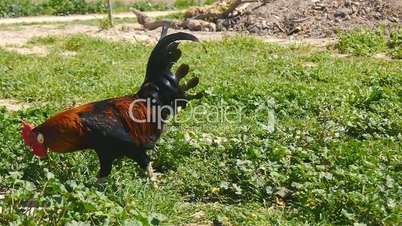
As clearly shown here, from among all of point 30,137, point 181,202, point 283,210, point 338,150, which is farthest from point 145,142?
point 338,150

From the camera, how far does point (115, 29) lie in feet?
48.9

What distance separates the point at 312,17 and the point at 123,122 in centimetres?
1045

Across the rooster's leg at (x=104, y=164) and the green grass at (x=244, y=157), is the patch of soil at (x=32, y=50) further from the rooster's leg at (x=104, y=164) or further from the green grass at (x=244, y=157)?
the rooster's leg at (x=104, y=164)

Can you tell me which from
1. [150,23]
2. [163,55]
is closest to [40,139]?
[163,55]

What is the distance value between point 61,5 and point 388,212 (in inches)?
683

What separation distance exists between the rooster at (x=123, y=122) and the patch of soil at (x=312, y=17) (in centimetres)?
919

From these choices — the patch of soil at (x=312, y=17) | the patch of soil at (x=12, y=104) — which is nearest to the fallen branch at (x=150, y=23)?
the patch of soil at (x=312, y=17)

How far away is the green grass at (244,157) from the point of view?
439 centimetres

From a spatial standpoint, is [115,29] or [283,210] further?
[115,29]

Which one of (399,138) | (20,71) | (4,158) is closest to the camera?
(4,158)

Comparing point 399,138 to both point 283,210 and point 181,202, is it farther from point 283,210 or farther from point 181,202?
point 181,202

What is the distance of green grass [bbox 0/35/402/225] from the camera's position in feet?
14.4

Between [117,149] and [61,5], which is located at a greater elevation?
[117,149]

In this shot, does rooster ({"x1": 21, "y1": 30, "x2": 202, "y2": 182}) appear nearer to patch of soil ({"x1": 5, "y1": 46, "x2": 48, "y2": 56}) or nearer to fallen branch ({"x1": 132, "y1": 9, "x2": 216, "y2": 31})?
patch of soil ({"x1": 5, "y1": 46, "x2": 48, "y2": 56})
